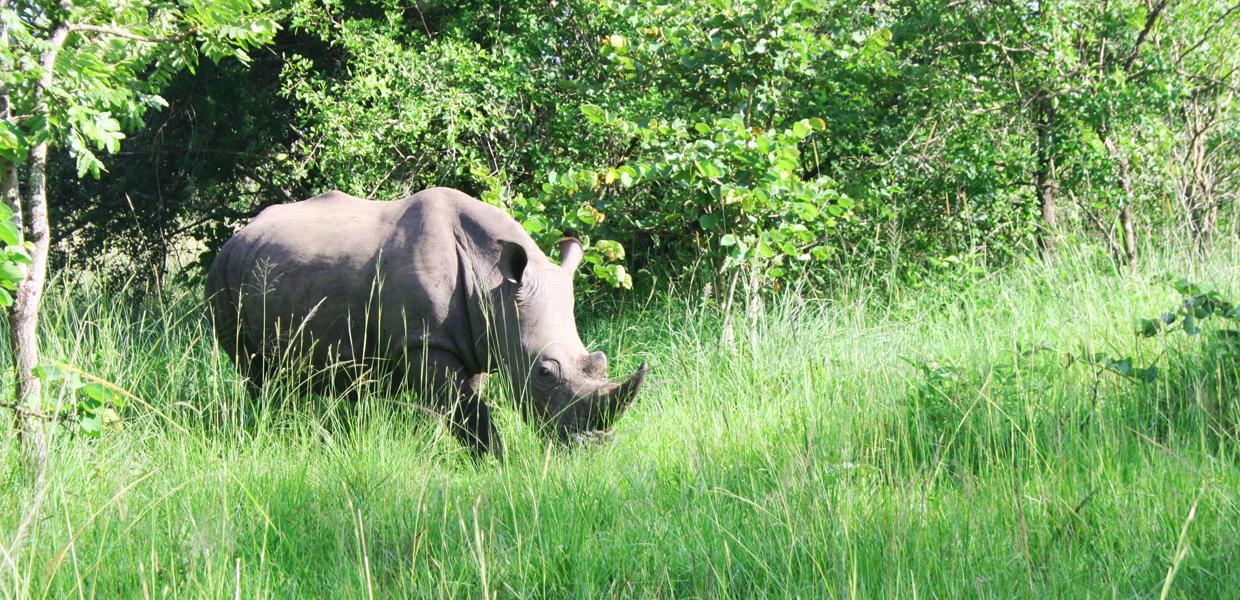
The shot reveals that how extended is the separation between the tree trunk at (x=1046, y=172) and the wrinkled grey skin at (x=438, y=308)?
3830 mm

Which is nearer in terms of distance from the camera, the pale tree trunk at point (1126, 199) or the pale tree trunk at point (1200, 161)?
the pale tree trunk at point (1126, 199)

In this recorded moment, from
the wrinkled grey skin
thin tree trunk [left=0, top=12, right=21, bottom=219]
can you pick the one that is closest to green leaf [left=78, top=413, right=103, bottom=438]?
the wrinkled grey skin

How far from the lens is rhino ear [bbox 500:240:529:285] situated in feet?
15.1

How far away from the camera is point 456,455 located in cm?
453

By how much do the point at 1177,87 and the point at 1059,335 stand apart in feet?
8.71

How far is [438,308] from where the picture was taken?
15.3ft

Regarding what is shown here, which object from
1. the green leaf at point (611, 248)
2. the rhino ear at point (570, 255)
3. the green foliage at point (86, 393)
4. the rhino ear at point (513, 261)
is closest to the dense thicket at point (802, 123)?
the green leaf at point (611, 248)

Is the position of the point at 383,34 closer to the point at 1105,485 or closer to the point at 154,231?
the point at 154,231

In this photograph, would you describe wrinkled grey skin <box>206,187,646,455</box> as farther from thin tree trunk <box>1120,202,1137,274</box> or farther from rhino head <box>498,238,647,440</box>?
thin tree trunk <box>1120,202,1137,274</box>

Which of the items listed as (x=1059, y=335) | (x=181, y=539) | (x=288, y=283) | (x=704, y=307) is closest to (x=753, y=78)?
(x=704, y=307)

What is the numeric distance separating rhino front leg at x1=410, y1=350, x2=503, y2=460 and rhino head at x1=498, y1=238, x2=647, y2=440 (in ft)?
0.61

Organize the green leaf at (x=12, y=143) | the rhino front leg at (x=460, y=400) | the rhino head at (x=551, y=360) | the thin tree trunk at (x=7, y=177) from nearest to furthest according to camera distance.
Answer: the green leaf at (x=12, y=143) < the thin tree trunk at (x=7, y=177) < the rhino head at (x=551, y=360) < the rhino front leg at (x=460, y=400)

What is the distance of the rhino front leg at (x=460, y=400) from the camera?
14.9ft

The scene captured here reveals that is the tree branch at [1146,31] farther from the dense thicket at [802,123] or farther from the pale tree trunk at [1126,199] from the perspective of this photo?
the pale tree trunk at [1126,199]
